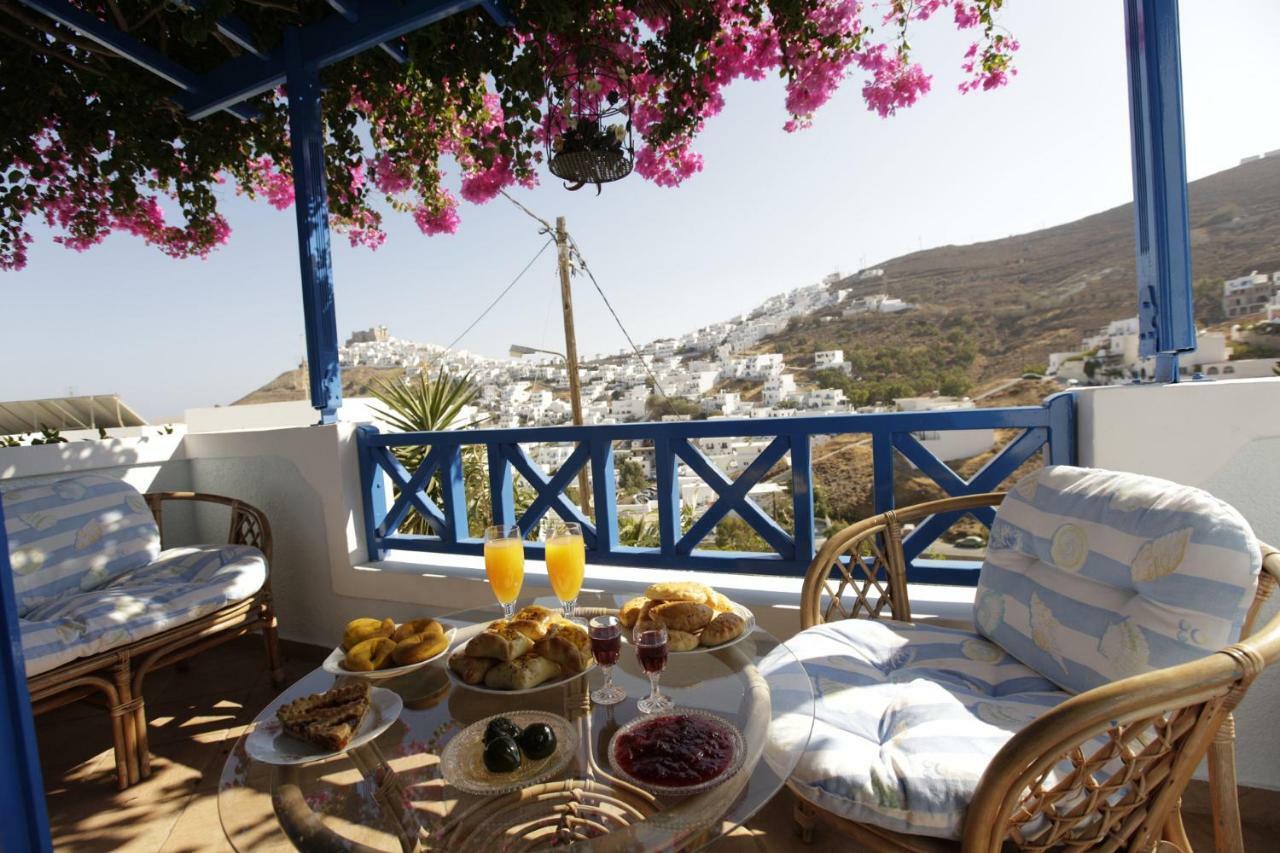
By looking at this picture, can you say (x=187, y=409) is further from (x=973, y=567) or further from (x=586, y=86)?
(x=973, y=567)

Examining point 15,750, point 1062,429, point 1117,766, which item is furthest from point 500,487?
point 1117,766

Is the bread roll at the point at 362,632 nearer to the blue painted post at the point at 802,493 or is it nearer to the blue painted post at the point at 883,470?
the blue painted post at the point at 802,493

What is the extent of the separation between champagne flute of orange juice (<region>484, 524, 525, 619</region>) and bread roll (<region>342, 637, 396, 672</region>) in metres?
0.27

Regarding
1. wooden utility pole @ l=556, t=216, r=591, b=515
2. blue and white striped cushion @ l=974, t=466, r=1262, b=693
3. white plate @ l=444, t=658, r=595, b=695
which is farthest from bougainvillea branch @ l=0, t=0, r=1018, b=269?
wooden utility pole @ l=556, t=216, r=591, b=515

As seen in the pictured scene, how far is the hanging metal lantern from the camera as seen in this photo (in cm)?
258

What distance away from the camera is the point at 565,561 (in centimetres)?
138

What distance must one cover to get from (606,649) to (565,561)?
1.31 feet

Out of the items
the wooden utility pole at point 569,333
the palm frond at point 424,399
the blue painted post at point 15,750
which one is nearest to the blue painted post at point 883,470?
the blue painted post at point 15,750

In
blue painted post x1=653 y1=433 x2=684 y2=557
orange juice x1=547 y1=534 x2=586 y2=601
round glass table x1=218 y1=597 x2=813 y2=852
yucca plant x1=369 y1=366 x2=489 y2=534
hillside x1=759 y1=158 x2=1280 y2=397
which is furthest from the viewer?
hillside x1=759 y1=158 x2=1280 y2=397

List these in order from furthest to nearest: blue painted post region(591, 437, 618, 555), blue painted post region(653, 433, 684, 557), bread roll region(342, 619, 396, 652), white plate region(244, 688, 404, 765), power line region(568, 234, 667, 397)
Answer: power line region(568, 234, 667, 397)
blue painted post region(591, 437, 618, 555)
blue painted post region(653, 433, 684, 557)
bread roll region(342, 619, 396, 652)
white plate region(244, 688, 404, 765)

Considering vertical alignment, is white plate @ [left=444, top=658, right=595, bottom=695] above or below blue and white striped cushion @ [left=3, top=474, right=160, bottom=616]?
below

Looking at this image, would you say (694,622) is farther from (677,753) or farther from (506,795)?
(506,795)

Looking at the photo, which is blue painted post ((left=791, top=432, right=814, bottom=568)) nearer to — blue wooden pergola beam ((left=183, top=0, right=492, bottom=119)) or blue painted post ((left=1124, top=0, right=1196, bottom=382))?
blue painted post ((left=1124, top=0, right=1196, bottom=382))

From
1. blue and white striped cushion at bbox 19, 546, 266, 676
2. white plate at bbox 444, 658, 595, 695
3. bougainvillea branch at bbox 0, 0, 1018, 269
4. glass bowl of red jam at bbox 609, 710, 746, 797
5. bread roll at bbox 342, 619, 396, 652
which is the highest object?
bougainvillea branch at bbox 0, 0, 1018, 269
